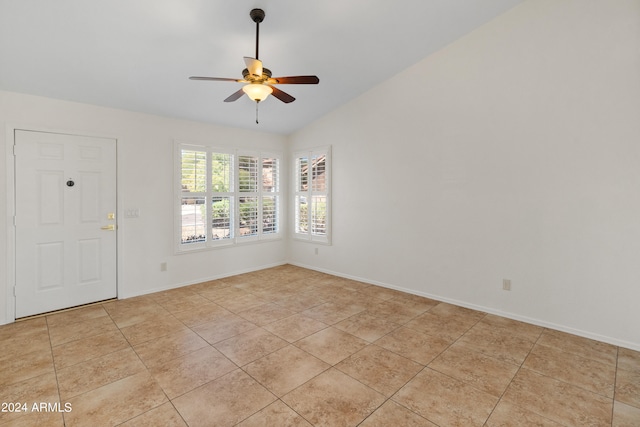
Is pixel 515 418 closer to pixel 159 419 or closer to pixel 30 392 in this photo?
pixel 159 419

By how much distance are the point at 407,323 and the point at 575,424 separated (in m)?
1.63

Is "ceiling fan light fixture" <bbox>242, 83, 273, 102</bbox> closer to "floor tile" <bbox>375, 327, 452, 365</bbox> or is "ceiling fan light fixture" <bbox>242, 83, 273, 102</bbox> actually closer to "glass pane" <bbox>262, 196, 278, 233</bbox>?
"floor tile" <bbox>375, 327, 452, 365</bbox>

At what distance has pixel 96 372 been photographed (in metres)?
2.45

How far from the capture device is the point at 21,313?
3.51 meters

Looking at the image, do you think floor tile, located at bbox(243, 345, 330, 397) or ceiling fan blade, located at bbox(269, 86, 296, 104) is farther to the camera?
ceiling fan blade, located at bbox(269, 86, 296, 104)

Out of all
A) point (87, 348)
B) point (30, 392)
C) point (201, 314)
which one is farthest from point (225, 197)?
point (30, 392)

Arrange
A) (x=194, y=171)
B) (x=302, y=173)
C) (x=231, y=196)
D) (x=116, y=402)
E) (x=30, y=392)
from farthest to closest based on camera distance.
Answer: (x=302, y=173) → (x=231, y=196) → (x=194, y=171) → (x=30, y=392) → (x=116, y=402)

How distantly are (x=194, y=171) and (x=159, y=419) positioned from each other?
367 centimetres

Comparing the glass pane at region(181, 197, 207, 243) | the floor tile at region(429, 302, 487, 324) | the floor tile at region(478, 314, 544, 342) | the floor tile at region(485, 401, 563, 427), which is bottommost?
the floor tile at region(485, 401, 563, 427)

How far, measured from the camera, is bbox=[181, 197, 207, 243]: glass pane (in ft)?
15.7

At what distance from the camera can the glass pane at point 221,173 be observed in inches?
200

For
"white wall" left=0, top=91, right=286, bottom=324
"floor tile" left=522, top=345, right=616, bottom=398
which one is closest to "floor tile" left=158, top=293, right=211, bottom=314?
"white wall" left=0, top=91, right=286, bottom=324

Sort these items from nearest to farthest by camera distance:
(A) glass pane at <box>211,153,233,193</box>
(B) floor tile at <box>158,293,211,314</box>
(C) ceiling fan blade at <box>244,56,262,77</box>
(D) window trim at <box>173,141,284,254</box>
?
(C) ceiling fan blade at <box>244,56,262,77</box> → (B) floor tile at <box>158,293,211,314</box> → (D) window trim at <box>173,141,284,254</box> → (A) glass pane at <box>211,153,233,193</box>

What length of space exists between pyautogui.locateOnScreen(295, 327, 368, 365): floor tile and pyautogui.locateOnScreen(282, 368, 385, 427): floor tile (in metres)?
0.30
